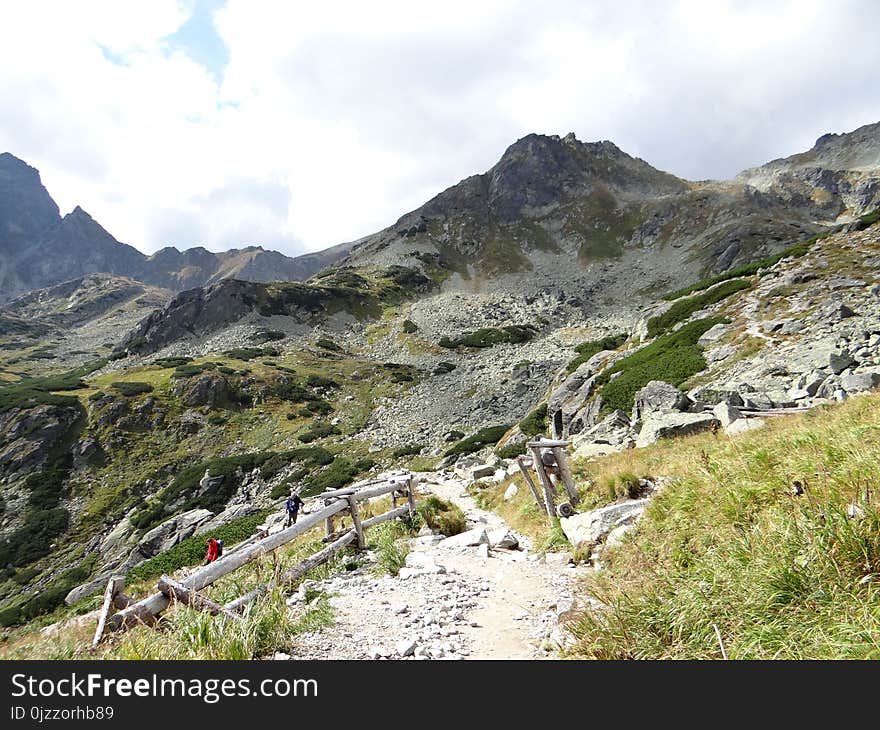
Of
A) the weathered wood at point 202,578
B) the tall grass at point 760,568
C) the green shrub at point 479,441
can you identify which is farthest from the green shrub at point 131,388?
the tall grass at point 760,568

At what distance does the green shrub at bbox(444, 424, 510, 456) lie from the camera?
33.1 metres

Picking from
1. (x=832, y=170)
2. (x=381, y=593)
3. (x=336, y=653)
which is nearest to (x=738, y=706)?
(x=336, y=653)

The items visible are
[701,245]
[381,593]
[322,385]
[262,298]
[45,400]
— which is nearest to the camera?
[381,593]

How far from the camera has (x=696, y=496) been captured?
6934 millimetres

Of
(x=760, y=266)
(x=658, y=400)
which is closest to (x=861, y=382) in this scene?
(x=658, y=400)

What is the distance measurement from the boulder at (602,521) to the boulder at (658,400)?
9.19 metres

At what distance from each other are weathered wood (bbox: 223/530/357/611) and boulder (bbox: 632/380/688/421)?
12860mm

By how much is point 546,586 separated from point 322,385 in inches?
2107

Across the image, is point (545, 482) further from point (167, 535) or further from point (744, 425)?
point (167, 535)

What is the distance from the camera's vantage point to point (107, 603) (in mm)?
6051

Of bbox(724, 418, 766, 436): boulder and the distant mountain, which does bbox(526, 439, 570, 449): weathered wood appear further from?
the distant mountain

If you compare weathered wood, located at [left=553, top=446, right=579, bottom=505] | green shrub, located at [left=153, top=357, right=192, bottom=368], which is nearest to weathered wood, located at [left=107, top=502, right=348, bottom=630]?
weathered wood, located at [left=553, top=446, right=579, bottom=505]

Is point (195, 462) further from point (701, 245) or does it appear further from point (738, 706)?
point (701, 245)

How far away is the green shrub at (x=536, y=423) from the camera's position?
29.0 metres
